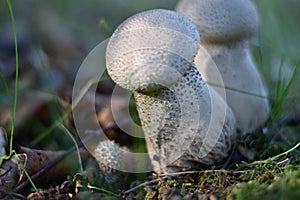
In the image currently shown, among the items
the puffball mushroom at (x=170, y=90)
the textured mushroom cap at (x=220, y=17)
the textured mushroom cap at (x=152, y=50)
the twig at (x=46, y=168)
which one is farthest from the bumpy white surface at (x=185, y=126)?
the twig at (x=46, y=168)

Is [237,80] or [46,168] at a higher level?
[237,80]

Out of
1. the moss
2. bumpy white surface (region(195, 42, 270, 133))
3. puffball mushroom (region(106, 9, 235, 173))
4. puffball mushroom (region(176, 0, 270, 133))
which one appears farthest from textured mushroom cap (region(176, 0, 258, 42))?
the moss

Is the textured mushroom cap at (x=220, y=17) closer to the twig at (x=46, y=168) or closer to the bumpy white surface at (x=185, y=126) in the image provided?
the bumpy white surface at (x=185, y=126)

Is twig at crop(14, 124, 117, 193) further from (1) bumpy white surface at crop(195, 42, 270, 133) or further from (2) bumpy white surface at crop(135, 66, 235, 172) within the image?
(1) bumpy white surface at crop(195, 42, 270, 133)

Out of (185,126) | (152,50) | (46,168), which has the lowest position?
(46,168)

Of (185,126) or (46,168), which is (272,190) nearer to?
(185,126)

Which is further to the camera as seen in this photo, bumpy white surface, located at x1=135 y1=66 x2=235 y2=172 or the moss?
bumpy white surface, located at x1=135 y1=66 x2=235 y2=172

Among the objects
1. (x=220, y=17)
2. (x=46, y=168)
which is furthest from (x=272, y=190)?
(x=46, y=168)
